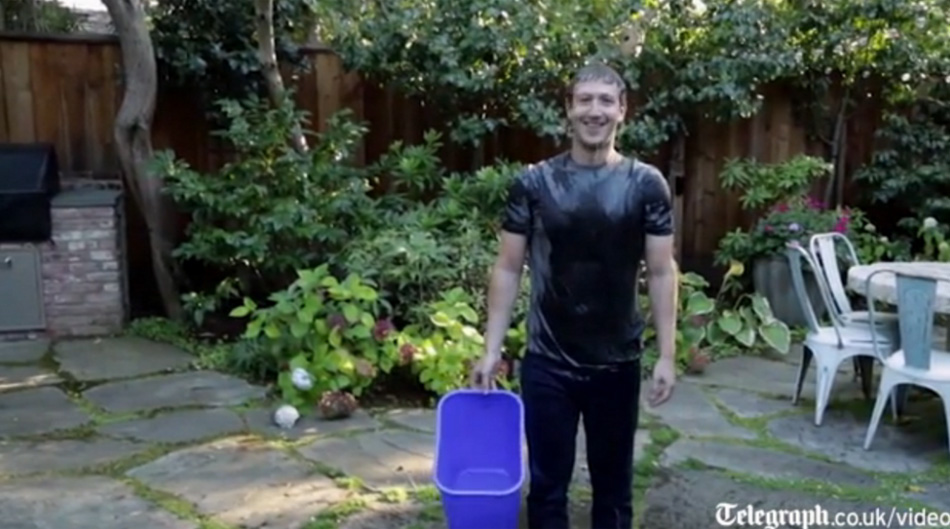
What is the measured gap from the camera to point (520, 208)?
2.44 meters

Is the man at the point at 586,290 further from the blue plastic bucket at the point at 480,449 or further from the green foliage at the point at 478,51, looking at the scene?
the green foliage at the point at 478,51

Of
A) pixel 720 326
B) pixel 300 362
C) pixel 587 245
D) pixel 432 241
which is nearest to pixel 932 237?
pixel 720 326

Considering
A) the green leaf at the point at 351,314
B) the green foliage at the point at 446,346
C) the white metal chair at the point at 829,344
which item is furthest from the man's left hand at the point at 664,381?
the green leaf at the point at 351,314

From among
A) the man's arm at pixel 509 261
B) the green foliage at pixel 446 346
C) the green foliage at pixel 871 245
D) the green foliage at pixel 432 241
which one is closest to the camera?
the man's arm at pixel 509 261

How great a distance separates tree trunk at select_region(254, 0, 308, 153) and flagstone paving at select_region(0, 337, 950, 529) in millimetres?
1426

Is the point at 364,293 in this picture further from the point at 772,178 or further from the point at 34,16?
the point at 34,16

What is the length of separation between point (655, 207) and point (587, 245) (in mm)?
193

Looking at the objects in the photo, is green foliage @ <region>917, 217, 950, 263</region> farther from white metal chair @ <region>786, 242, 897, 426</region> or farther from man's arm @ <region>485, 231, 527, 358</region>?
man's arm @ <region>485, 231, 527, 358</region>

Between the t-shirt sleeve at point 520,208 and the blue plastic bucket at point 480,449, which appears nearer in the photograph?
the t-shirt sleeve at point 520,208

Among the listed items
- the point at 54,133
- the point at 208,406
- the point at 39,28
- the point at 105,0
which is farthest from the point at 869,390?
the point at 39,28

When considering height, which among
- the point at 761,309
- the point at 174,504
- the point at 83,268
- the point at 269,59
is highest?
the point at 269,59

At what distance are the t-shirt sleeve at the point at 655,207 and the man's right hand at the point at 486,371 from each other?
533 mm

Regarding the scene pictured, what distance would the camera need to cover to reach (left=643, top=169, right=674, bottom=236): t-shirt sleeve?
7.81 feet

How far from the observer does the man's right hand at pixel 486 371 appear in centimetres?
257
